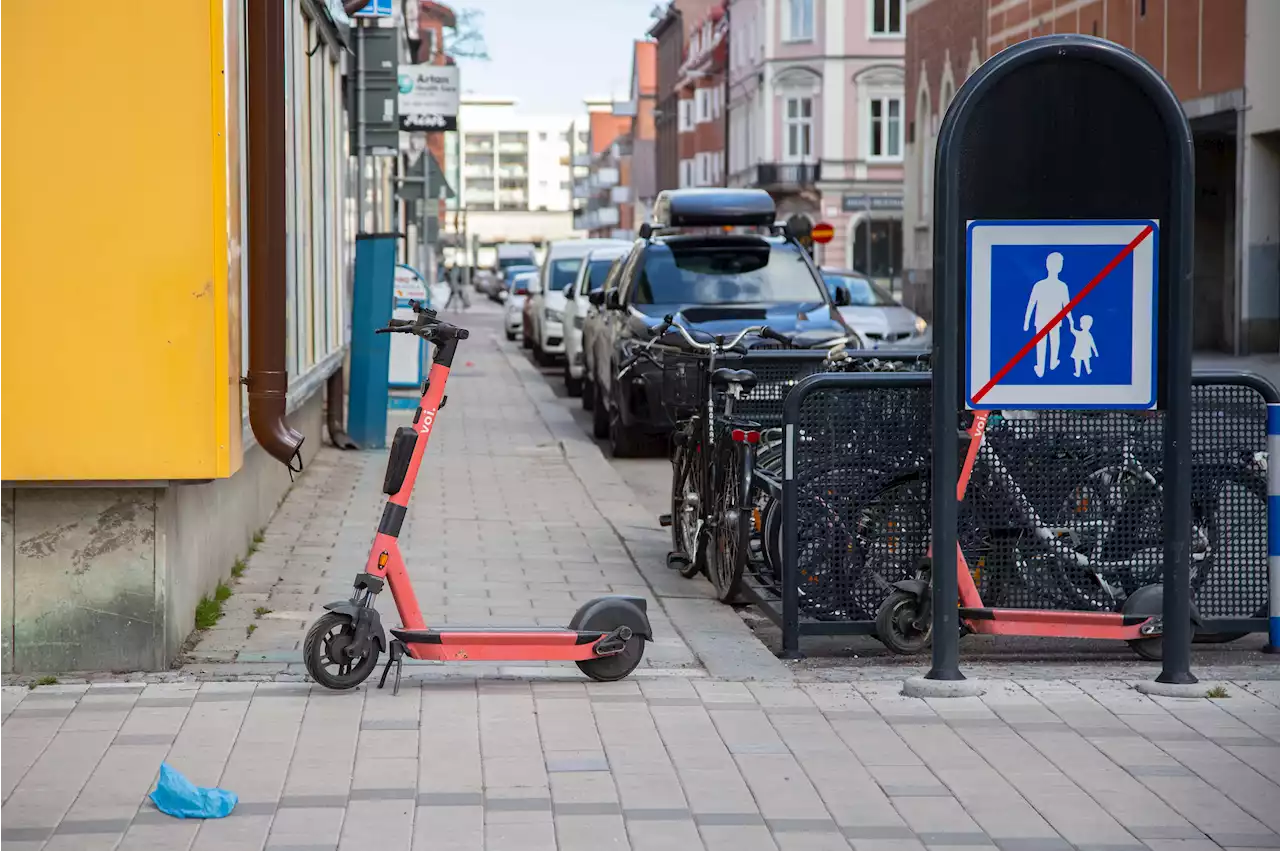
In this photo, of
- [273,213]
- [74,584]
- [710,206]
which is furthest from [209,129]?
[710,206]

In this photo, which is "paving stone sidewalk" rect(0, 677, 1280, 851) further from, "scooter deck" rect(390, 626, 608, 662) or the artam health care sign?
the artam health care sign

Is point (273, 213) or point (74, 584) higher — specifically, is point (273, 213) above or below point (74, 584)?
above

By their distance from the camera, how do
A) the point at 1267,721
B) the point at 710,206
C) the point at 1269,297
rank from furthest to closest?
1. the point at 1269,297
2. the point at 710,206
3. the point at 1267,721

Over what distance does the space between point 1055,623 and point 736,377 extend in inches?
76.7

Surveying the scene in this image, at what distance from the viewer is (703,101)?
8725 centimetres

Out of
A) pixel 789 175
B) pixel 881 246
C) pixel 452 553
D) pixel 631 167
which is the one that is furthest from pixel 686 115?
pixel 452 553

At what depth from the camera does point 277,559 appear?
9.14 metres

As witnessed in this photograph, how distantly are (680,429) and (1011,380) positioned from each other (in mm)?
2890

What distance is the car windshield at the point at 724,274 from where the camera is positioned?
1593cm

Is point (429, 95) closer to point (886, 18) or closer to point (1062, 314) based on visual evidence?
point (1062, 314)

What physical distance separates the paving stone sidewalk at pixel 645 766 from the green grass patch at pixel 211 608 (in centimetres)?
102

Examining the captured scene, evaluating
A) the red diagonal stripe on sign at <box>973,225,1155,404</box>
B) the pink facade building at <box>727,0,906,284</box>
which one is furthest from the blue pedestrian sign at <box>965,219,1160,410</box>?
the pink facade building at <box>727,0,906,284</box>

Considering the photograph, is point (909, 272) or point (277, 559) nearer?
point (277, 559)

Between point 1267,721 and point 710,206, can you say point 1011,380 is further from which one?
point 710,206
